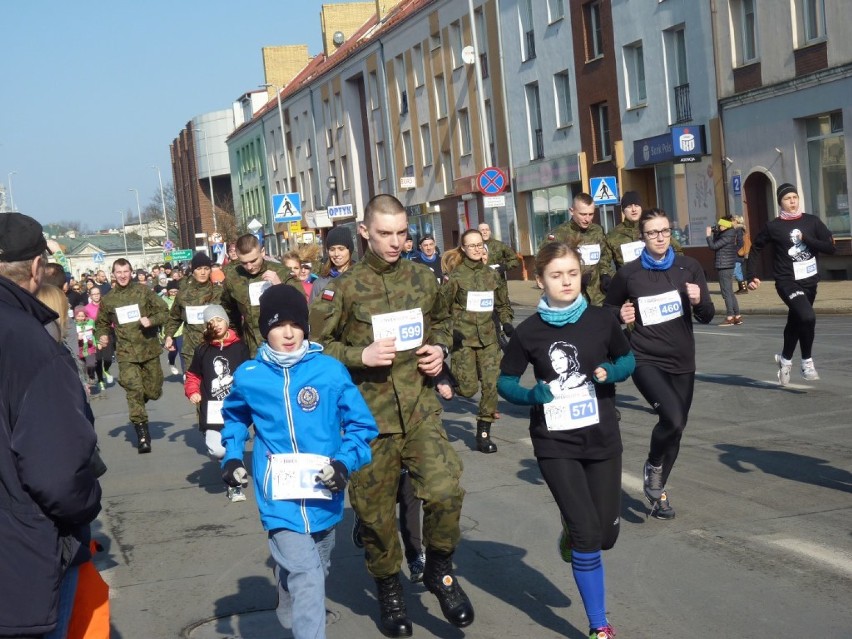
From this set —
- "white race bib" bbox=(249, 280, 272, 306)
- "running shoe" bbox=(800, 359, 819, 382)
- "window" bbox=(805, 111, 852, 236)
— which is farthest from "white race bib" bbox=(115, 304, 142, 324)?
"window" bbox=(805, 111, 852, 236)

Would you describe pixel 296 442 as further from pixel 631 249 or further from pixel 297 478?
pixel 631 249

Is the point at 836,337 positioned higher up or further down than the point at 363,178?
further down

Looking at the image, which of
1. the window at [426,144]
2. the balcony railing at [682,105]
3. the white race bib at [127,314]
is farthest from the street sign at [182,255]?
the white race bib at [127,314]

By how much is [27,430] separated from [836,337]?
1441 cm

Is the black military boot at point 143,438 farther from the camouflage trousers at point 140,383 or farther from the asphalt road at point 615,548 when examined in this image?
the asphalt road at point 615,548

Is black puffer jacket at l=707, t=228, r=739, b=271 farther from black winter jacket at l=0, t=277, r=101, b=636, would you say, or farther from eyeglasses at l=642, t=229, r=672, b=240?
black winter jacket at l=0, t=277, r=101, b=636

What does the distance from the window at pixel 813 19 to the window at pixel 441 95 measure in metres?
22.7

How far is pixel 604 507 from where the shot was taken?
535cm

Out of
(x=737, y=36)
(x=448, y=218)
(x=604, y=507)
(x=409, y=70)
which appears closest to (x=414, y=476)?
(x=604, y=507)

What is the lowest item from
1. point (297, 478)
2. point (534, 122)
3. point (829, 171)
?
point (297, 478)

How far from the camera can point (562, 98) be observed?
39.1 m

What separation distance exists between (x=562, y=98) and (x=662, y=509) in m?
33.0

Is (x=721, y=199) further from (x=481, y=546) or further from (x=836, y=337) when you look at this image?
(x=481, y=546)

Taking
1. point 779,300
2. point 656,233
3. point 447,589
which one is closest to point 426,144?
point 779,300
